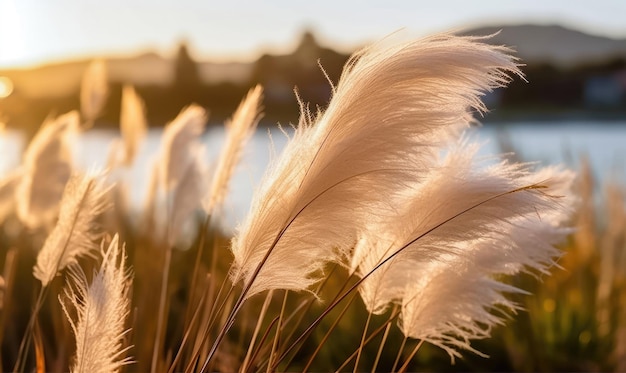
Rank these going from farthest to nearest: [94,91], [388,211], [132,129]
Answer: [94,91] < [132,129] < [388,211]

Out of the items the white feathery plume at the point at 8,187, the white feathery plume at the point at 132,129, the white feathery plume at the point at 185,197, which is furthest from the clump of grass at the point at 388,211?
the white feathery plume at the point at 132,129

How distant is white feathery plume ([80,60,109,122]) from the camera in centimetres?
351

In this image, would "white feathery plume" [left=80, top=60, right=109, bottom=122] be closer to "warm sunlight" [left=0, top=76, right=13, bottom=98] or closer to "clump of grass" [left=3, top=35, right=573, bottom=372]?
"warm sunlight" [left=0, top=76, right=13, bottom=98]

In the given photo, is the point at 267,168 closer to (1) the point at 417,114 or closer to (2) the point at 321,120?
(2) the point at 321,120

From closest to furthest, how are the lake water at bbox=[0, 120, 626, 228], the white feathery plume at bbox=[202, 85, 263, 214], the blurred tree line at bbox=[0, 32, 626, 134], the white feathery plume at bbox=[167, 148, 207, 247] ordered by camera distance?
1. the lake water at bbox=[0, 120, 626, 228]
2. the white feathery plume at bbox=[202, 85, 263, 214]
3. the white feathery plume at bbox=[167, 148, 207, 247]
4. the blurred tree line at bbox=[0, 32, 626, 134]

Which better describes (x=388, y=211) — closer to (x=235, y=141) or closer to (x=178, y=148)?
(x=235, y=141)

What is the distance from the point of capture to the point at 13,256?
2320 mm

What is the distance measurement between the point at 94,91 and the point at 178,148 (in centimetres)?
130

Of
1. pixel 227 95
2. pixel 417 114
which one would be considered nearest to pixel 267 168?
pixel 417 114

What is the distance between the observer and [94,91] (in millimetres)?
3578

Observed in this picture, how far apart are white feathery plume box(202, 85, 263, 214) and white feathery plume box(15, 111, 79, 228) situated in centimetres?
47

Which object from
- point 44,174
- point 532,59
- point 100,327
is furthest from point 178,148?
point 532,59

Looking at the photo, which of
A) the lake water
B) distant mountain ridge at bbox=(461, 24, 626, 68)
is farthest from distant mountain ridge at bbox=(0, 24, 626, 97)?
the lake water

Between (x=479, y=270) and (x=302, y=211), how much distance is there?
438 mm
